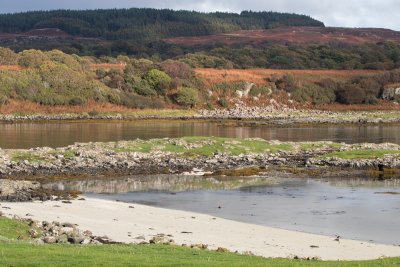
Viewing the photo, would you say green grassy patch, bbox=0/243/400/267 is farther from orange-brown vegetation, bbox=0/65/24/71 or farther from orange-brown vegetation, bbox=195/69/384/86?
orange-brown vegetation, bbox=195/69/384/86

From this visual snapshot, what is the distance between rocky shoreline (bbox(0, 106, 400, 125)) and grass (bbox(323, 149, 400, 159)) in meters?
36.7

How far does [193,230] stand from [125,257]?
768 cm

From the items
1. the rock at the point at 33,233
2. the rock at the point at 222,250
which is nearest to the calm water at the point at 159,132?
the rock at the point at 33,233

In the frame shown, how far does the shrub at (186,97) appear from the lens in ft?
316

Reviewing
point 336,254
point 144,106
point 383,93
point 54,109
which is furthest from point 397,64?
point 336,254

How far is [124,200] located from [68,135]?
29.1 meters

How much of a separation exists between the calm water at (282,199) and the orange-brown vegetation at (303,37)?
5074 inches

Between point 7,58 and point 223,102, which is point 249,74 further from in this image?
point 7,58

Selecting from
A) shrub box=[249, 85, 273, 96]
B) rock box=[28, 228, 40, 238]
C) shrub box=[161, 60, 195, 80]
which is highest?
shrub box=[161, 60, 195, 80]

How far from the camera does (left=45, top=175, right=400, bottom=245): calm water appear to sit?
25641 mm

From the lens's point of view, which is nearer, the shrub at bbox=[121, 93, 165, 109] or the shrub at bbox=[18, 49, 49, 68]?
the shrub at bbox=[121, 93, 165, 109]

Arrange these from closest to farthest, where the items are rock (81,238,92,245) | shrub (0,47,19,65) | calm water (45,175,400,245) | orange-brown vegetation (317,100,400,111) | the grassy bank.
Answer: rock (81,238,92,245) → calm water (45,175,400,245) → the grassy bank → shrub (0,47,19,65) → orange-brown vegetation (317,100,400,111)

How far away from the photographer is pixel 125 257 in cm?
1636

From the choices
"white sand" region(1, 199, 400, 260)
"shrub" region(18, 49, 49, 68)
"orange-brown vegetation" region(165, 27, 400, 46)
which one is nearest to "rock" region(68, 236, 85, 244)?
"white sand" region(1, 199, 400, 260)
